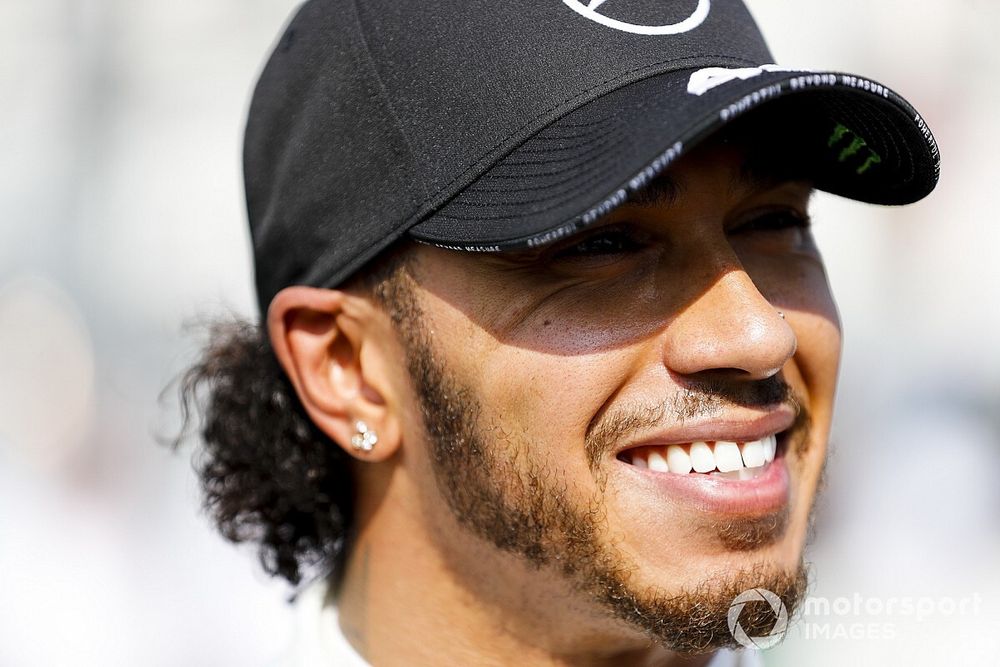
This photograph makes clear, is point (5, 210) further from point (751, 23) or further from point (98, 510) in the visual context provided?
point (751, 23)

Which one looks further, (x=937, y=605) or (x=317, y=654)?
(x=937, y=605)

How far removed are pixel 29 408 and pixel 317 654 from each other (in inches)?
196

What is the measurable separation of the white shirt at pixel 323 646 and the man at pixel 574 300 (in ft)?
0.09

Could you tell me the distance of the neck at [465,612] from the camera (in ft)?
6.53

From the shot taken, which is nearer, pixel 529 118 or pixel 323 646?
pixel 529 118

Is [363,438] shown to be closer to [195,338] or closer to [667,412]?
[667,412]

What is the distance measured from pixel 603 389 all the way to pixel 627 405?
54 millimetres

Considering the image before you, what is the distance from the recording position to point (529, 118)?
1.87 m

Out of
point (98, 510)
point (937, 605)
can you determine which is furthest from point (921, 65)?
point (98, 510)

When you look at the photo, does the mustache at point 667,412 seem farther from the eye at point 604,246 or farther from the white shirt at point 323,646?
the white shirt at point 323,646

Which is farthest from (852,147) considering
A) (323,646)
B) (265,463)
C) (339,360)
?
(265,463)

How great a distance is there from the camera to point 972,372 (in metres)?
6.76

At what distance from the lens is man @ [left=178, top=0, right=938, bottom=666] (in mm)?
1829

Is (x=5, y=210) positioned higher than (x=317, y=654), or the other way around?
(x=317, y=654)
